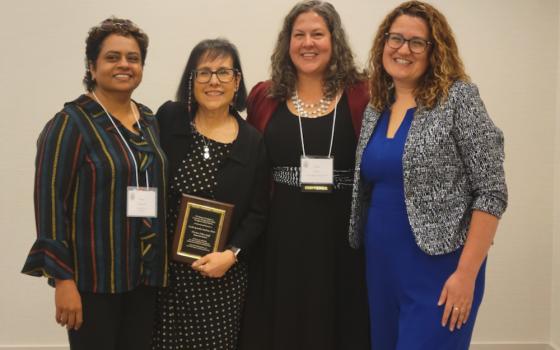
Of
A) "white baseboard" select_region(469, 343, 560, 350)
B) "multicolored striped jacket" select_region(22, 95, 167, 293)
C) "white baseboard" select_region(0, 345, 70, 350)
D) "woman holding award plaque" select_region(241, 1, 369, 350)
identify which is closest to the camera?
"multicolored striped jacket" select_region(22, 95, 167, 293)

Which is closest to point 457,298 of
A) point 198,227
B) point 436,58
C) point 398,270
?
point 398,270

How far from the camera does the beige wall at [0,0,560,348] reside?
323cm

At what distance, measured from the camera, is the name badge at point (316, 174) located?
221 cm

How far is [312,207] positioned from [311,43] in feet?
2.32

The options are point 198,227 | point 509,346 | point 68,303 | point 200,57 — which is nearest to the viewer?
point 68,303

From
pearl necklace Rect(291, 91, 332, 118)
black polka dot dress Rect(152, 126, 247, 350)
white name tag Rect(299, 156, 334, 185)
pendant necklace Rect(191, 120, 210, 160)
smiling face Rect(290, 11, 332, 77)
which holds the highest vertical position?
smiling face Rect(290, 11, 332, 77)

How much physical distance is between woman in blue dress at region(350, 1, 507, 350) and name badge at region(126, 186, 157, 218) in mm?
799

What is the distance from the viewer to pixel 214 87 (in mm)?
2121

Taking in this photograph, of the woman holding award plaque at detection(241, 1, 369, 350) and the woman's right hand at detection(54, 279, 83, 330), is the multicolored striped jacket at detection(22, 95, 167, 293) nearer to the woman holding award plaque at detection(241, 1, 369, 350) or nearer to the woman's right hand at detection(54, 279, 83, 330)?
the woman's right hand at detection(54, 279, 83, 330)

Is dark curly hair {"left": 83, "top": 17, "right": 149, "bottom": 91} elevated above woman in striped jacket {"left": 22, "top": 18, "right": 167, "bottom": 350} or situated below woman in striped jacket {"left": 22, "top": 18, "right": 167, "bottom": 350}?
above

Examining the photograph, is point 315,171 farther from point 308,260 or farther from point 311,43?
point 311,43

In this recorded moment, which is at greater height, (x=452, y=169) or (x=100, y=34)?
(x=100, y=34)

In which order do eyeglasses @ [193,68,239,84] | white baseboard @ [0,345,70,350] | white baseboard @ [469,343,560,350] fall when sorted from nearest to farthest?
eyeglasses @ [193,68,239,84], white baseboard @ [0,345,70,350], white baseboard @ [469,343,560,350]

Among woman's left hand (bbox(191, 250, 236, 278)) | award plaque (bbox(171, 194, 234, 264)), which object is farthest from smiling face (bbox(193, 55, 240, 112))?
woman's left hand (bbox(191, 250, 236, 278))
